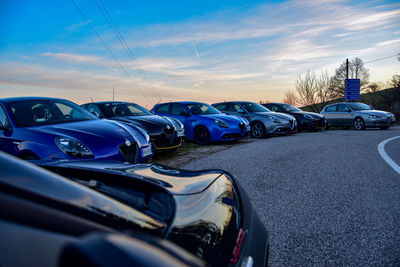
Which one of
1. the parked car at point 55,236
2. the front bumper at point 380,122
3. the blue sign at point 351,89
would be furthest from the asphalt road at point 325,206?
the blue sign at point 351,89

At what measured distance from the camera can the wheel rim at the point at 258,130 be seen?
12.7 meters

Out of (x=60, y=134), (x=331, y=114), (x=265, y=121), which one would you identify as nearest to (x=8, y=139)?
(x=60, y=134)

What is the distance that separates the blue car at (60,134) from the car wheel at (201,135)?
483 centimetres

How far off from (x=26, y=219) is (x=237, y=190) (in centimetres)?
129

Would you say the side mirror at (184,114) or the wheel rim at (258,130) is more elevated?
the side mirror at (184,114)

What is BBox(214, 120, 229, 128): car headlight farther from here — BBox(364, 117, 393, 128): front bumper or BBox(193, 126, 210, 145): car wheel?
BBox(364, 117, 393, 128): front bumper

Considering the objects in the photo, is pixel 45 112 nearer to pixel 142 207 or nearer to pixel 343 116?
pixel 142 207

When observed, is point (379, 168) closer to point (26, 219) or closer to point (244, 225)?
point (244, 225)

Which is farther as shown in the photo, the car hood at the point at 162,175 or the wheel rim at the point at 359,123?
the wheel rim at the point at 359,123

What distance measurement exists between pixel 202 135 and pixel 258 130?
11.2ft

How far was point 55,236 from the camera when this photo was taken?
551 millimetres

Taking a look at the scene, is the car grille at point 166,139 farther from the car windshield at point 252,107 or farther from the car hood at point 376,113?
the car hood at point 376,113

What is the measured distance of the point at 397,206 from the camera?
342 centimetres

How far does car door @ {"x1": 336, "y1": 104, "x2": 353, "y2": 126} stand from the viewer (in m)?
17.3
